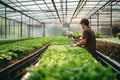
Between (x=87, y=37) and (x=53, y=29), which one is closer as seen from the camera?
(x=87, y=37)

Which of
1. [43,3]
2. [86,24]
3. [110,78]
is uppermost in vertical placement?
[43,3]

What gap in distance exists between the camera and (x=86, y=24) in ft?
18.8

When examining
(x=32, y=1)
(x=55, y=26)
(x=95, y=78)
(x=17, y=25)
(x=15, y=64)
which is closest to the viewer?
(x=95, y=78)

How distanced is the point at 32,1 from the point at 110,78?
15.3m

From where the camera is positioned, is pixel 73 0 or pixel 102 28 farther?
pixel 102 28

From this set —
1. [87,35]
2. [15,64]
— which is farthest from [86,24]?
[15,64]

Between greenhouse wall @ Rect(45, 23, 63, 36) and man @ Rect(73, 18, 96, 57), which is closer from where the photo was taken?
man @ Rect(73, 18, 96, 57)

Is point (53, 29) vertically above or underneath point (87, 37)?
above

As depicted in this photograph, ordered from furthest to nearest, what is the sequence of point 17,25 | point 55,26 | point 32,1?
point 55,26
point 17,25
point 32,1

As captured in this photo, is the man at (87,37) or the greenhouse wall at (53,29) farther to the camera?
the greenhouse wall at (53,29)

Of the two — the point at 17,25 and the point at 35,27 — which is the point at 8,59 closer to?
the point at 17,25

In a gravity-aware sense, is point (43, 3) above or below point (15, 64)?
above

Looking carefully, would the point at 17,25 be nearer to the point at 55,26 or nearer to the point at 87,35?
the point at 55,26

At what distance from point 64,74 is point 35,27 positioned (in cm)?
4217
